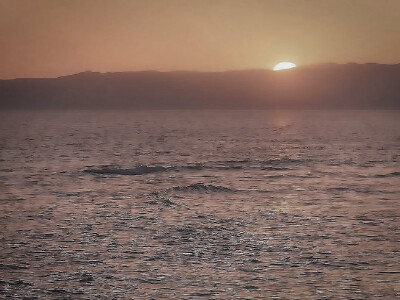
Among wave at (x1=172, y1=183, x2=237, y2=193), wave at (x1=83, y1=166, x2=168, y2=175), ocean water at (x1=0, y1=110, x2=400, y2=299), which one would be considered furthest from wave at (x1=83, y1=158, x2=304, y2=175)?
wave at (x1=172, y1=183, x2=237, y2=193)

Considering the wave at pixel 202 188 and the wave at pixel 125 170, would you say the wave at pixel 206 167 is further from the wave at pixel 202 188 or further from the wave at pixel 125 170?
the wave at pixel 202 188

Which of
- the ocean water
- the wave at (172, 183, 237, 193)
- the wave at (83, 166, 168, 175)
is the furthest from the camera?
the wave at (83, 166, 168, 175)

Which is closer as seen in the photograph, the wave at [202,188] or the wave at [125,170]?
the wave at [202,188]

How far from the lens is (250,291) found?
17.6m

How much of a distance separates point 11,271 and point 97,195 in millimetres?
16328

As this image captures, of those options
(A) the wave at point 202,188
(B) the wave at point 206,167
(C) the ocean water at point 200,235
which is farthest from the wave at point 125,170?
(A) the wave at point 202,188

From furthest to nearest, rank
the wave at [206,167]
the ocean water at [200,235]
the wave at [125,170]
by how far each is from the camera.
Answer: the wave at [206,167]
the wave at [125,170]
the ocean water at [200,235]

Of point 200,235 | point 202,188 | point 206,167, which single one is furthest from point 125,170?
point 200,235

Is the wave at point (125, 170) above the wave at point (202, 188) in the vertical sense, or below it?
above

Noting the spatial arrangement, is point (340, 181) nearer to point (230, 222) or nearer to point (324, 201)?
point (324, 201)

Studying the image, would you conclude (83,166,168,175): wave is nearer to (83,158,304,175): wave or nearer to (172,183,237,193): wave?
(83,158,304,175): wave

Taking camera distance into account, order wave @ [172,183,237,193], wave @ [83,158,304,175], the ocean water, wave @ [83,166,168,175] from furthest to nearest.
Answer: wave @ [83,158,304,175] → wave @ [83,166,168,175] → wave @ [172,183,237,193] → the ocean water

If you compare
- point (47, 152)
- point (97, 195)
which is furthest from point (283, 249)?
point (47, 152)

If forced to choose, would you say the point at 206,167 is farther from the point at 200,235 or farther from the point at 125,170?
the point at 200,235
